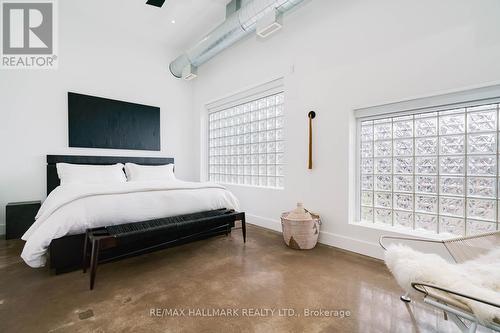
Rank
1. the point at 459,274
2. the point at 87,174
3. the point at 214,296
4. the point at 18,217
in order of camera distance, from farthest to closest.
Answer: the point at 87,174 → the point at 18,217 → the point at 214,296 → the point at 459,274

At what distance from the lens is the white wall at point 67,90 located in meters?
3.09

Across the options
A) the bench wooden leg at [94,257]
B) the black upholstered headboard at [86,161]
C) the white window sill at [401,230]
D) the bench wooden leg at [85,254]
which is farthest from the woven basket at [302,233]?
the black upholstered headboard at [86,161]

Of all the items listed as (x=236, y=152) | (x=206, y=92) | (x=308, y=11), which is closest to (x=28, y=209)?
(x=236, y=152)

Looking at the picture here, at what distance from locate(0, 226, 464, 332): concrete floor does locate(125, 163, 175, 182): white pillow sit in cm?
159

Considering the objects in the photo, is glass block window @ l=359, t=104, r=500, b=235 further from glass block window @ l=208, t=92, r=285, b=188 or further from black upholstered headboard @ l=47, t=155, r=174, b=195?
black upholstered headboard @ l=47, t=155, r=174, b=195

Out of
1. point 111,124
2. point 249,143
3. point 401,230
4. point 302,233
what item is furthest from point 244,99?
point 401,230

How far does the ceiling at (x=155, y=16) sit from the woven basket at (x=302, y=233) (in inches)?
120

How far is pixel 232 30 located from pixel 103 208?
103 inches

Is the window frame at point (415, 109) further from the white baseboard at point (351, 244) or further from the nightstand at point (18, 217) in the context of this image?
the nightstand at point (18, 217)

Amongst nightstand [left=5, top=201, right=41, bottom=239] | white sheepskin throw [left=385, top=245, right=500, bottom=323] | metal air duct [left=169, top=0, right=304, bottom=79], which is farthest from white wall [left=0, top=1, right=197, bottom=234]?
white sheepskin throw [left=385, top=245, right=500, bottom=323]

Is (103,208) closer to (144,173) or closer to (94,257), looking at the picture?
(94,257)

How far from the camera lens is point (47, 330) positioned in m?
1.29

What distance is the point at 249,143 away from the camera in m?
3.83

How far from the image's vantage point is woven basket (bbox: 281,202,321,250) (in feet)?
8.14
